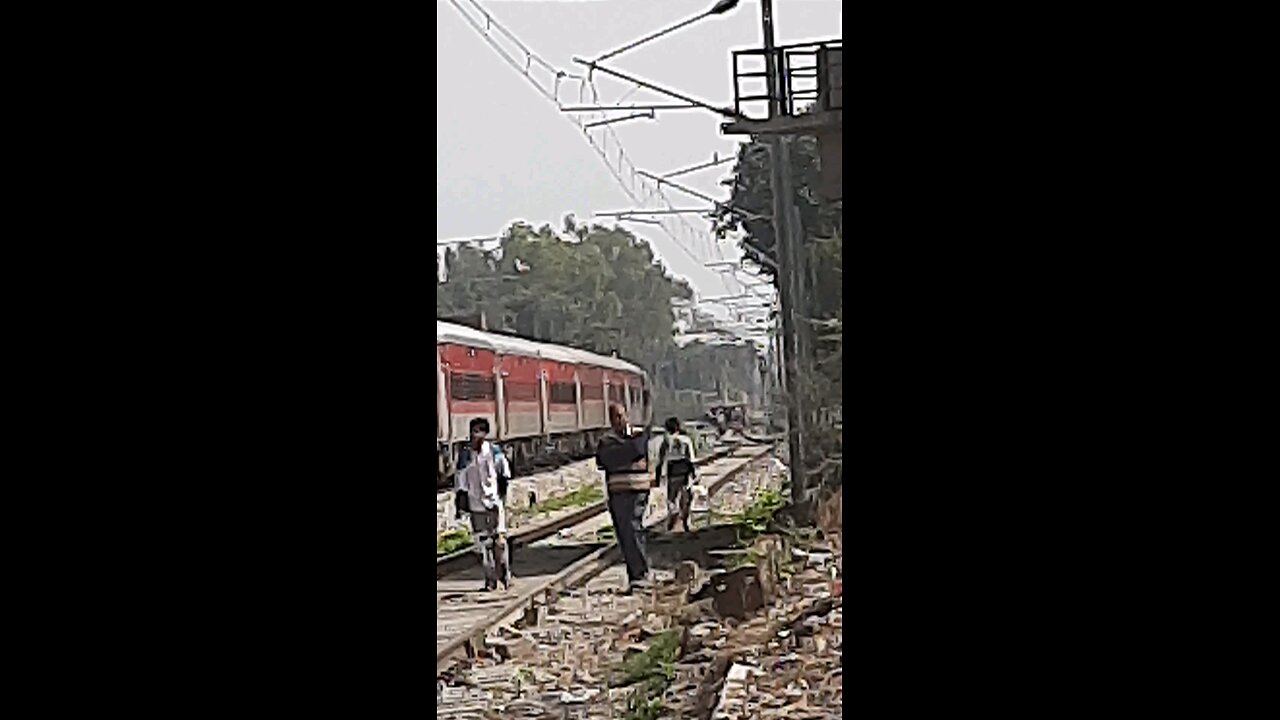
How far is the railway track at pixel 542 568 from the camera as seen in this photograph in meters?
1.98

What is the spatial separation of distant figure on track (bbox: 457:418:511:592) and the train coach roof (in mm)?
142

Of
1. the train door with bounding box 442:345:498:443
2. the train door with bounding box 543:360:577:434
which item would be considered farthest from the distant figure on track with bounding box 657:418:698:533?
the train door with bounding box 442:345:498:443

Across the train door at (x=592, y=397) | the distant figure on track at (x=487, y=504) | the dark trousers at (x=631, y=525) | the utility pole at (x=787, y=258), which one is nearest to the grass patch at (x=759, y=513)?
the utility pole at (x=787, y=258)

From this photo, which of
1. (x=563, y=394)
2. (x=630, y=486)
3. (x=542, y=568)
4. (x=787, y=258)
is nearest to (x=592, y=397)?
(x=563, y=394)

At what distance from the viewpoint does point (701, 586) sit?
2070mm

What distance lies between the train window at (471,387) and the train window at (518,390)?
2 cm

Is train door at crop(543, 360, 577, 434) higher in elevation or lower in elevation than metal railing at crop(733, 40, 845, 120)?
lower

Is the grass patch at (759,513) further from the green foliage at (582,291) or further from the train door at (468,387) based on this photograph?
the train door at (468,387)

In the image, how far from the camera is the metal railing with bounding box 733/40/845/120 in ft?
6.31

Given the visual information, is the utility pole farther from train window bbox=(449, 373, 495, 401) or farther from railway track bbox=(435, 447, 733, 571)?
train window bbox=(449, 373, 495, 401)
